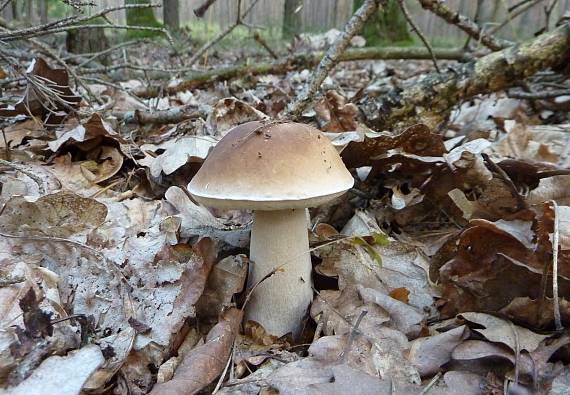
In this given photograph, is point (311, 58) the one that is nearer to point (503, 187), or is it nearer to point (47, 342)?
point (503, 187)

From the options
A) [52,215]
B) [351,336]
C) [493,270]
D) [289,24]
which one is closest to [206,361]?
[351,336]

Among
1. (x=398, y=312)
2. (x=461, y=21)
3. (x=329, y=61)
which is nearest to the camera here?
(x=398, y=312)

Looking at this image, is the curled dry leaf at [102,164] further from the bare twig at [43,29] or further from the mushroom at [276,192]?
the mushroom at [276,192]

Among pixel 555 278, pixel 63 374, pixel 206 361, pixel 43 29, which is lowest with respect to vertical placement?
pixel 206 361

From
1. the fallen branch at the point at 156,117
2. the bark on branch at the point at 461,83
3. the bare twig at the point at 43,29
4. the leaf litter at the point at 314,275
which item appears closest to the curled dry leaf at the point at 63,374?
the leaf litter at the point at 314,275

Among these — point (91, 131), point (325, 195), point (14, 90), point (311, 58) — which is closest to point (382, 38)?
point (311, 58)

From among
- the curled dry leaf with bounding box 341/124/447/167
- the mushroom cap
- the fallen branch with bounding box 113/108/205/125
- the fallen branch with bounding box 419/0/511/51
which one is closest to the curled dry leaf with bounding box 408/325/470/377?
the mushroom cap

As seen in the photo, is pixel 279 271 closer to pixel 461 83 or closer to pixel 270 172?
pixel 270 172

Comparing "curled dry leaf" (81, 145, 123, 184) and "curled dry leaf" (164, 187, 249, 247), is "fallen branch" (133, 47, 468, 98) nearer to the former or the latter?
"curled dry leaf" (81, 145, 123, 184)
